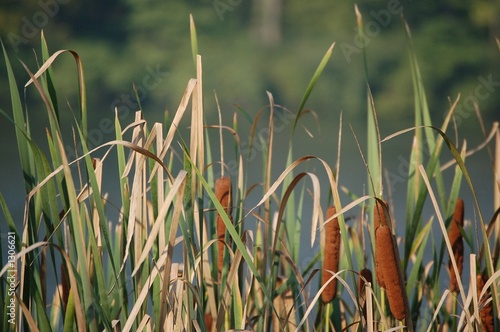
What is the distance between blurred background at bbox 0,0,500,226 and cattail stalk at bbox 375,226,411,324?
11.2 feet

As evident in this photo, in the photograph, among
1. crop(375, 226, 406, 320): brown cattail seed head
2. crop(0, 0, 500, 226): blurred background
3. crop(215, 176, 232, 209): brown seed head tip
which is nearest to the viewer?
crop(375, 226, 406, 320): brown cattail seed head

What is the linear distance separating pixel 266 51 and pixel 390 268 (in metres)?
4.04

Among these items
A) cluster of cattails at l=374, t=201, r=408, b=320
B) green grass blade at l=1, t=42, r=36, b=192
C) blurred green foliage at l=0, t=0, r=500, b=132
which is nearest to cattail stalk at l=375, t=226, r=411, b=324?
cluster of cattails at l=374, t=201, r=408, b=320

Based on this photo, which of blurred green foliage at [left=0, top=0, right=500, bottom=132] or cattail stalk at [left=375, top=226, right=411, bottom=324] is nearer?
cattail stalk at [left=375, top=226, right=411, bottom=324]

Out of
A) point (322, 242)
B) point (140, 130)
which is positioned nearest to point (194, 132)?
point (140, 130)

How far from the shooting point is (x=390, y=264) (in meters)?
0.49

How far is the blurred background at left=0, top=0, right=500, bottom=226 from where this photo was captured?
407cm

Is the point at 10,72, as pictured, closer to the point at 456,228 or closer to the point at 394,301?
the point at 394,301

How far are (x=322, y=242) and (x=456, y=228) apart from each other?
181mm

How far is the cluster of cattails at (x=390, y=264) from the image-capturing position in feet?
1.56

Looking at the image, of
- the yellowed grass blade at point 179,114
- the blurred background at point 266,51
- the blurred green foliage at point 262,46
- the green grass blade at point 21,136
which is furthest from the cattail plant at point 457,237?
the blurred green foliage at point 262,46

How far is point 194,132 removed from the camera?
563 millimetres

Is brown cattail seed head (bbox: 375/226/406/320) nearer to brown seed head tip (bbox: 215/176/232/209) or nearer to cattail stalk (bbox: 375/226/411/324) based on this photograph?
cattail stalk (bbox: 375/226/411/324)

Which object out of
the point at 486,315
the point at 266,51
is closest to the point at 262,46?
the point at 266,51
